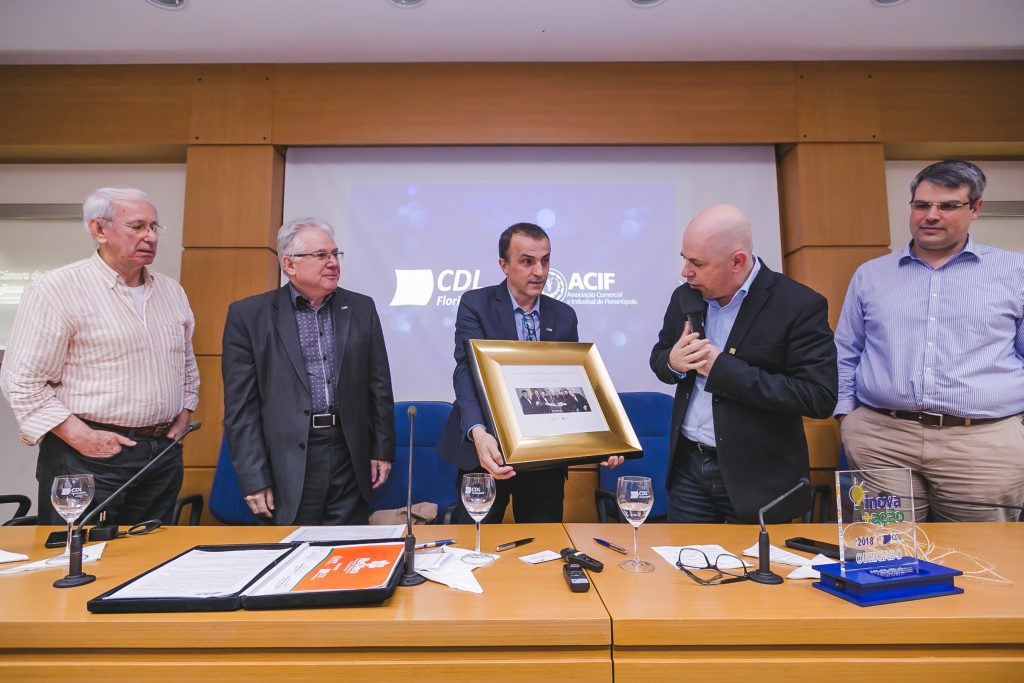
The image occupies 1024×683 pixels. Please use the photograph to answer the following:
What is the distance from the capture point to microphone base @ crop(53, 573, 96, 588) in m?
1.22

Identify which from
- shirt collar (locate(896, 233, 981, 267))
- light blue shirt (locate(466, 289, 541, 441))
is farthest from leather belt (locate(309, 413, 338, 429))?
shirt collar (locate(896, 233, 981, 267))

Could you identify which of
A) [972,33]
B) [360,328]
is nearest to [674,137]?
[972,33]

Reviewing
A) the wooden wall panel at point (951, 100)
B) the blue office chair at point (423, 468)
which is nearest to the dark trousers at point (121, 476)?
the blue office chair at point (423, 468)

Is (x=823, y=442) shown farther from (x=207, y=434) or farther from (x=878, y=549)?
(x=207, y=434)

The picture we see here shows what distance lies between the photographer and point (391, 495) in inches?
118

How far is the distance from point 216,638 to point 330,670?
0.23m

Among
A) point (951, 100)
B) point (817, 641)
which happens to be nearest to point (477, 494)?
point (817, 641)

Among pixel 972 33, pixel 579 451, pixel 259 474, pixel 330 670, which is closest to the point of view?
pixel 330 670

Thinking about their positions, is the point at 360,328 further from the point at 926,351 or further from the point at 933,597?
the point at 926,351

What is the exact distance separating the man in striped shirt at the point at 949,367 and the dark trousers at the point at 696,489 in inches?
43.7

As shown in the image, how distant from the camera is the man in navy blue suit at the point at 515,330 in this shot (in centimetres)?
217

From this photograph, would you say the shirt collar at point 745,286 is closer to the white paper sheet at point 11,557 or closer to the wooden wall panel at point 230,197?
the white paper sheet at point 11,557

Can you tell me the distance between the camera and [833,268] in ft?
11.5

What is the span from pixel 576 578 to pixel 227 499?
2524 millimetres
